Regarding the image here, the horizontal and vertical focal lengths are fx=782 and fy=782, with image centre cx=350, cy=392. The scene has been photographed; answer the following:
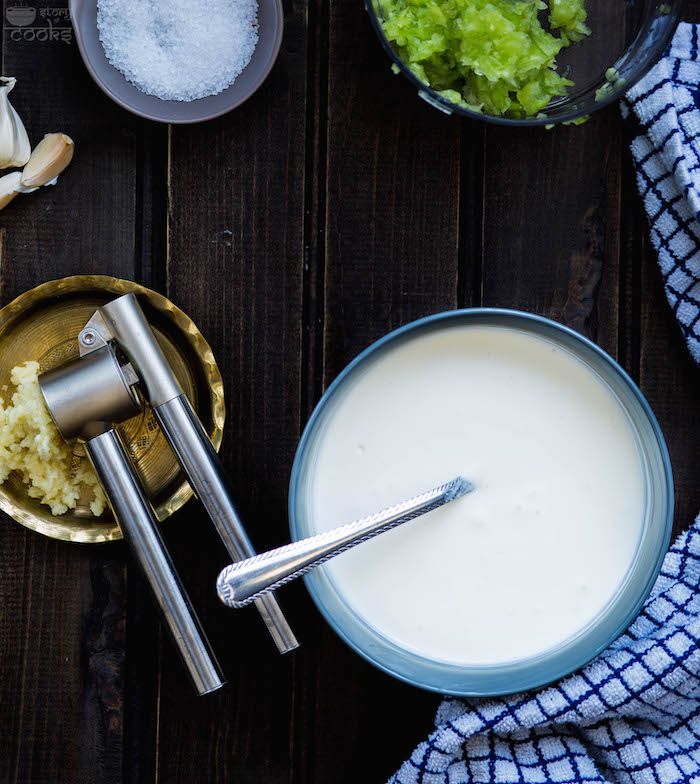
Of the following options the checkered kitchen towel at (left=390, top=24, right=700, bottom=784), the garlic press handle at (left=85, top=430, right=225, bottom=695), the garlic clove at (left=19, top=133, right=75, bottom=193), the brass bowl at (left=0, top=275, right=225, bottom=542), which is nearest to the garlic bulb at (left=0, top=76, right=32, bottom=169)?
the garlic clove at (left=19, top=133, right=75, bottom=193)

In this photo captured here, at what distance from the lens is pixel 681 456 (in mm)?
718

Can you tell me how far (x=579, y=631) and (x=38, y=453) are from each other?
A: 0.47 metres

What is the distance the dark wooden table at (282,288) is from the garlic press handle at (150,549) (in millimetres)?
81

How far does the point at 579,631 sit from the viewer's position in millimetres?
635

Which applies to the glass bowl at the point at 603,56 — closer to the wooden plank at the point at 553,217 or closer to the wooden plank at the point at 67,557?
the wooden plank at the point at 553,217

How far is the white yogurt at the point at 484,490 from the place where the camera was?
61 cm

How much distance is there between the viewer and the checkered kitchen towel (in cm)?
67

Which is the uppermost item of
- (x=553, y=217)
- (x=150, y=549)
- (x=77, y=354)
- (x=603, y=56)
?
(x=603, y=56)

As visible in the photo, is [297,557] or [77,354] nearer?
[297,557]

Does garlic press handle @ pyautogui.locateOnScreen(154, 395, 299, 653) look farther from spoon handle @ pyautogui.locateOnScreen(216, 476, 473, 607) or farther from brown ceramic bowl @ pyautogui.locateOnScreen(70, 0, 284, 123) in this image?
brown ceramic bowl @ pyautogui.locateOnScreen(70, 0, 284, 123)

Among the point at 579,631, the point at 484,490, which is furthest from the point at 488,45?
the point at 579,631

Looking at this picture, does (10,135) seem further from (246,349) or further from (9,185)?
(246,349)

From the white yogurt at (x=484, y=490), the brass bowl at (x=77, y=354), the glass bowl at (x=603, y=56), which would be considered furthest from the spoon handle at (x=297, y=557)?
the glass bowl at (x=603, y=56)

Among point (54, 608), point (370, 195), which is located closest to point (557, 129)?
point (370, 195)
